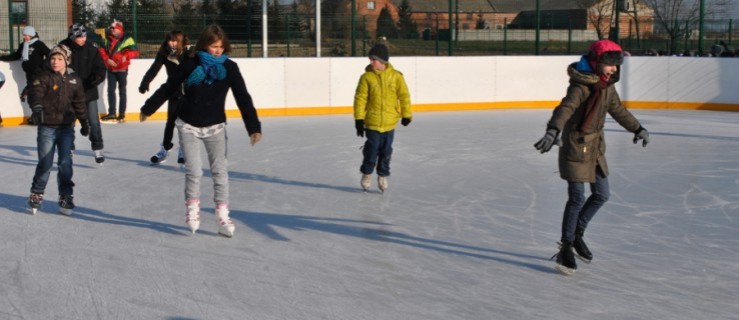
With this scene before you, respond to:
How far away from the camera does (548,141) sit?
18.0 ft

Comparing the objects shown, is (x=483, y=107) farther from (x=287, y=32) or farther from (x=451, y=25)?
(x=287, y=32)

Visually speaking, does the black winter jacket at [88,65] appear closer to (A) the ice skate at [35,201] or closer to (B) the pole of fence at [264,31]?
(A) the ice skate at [35,201]

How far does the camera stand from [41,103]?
7.44m

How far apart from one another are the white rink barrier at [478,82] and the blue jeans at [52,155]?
8.70 meters

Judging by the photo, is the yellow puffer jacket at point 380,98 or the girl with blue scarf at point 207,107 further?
the yellow puffer jacket at point 380,98

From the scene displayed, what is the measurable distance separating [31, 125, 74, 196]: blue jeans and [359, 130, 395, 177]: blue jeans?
253cm

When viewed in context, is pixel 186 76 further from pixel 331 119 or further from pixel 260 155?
pixel 331 119

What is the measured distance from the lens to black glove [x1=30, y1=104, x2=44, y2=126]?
7.41 m

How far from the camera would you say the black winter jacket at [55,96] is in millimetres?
7453

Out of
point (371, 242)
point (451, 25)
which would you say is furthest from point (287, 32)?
point (371, 242)

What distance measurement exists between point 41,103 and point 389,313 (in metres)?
3.71

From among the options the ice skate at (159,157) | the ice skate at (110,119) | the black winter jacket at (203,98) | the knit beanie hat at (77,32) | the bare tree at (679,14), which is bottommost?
the ice skate at (159,157)

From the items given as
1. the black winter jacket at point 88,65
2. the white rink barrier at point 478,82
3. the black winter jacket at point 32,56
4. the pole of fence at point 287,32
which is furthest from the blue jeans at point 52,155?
the pole of fence at point 287,32

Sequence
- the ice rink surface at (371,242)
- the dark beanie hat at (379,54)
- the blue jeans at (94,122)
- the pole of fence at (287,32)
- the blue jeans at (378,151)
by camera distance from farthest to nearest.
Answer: the pole of fence at (287,32)
the blue jeans at (94,122)
the blue jeans at (378,151)
the dark beanie hat at (379,54)
the ice rink surface at (371,242)
